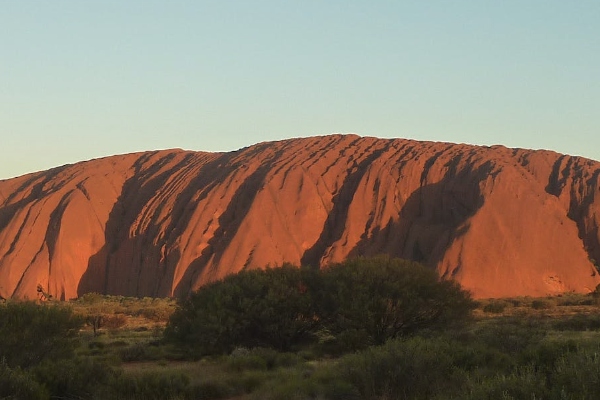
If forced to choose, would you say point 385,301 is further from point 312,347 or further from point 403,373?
point 403,373

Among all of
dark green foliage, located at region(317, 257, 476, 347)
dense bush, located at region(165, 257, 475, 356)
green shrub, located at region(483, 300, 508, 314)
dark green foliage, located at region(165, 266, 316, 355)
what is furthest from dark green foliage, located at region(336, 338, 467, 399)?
green shrub, located at region(483, 300, 508, 314)

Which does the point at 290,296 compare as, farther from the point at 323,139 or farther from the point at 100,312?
the point at 323,139

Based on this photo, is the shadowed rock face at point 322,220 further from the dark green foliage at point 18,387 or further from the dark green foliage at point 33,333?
the dark green foliage at point 18,387

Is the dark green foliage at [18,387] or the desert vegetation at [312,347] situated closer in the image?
the dark green foliage at [18,387]

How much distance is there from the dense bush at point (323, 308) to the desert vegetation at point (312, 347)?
4 cm

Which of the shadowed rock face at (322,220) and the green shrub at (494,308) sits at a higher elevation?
the shadowed rock face at (322,220)

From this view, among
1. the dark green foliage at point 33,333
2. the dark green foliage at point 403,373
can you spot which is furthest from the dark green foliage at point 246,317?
the dark green foliage at point 403,373

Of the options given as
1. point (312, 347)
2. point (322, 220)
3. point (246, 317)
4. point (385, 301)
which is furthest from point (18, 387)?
point (322, 220)

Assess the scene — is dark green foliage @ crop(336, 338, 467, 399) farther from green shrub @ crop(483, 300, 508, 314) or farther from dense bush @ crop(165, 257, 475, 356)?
green shrub @ crop(483, 300, 508, 314)

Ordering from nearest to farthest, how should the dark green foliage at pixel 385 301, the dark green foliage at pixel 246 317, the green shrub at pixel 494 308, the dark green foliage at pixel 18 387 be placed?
the dark green foliage at pixel 18 387
the dark green foliage at pixel 385 301
the dark green foliage at pixel 246 317
the green shrub at pixel 494 308

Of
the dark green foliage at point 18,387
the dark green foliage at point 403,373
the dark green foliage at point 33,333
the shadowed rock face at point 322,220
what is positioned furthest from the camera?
the shadowed rock face at point 322,220

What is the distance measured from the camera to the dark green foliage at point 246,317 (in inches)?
834

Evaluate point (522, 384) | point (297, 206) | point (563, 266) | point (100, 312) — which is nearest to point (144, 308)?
point (100, 312)

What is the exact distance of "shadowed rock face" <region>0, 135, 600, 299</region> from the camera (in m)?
49.4
